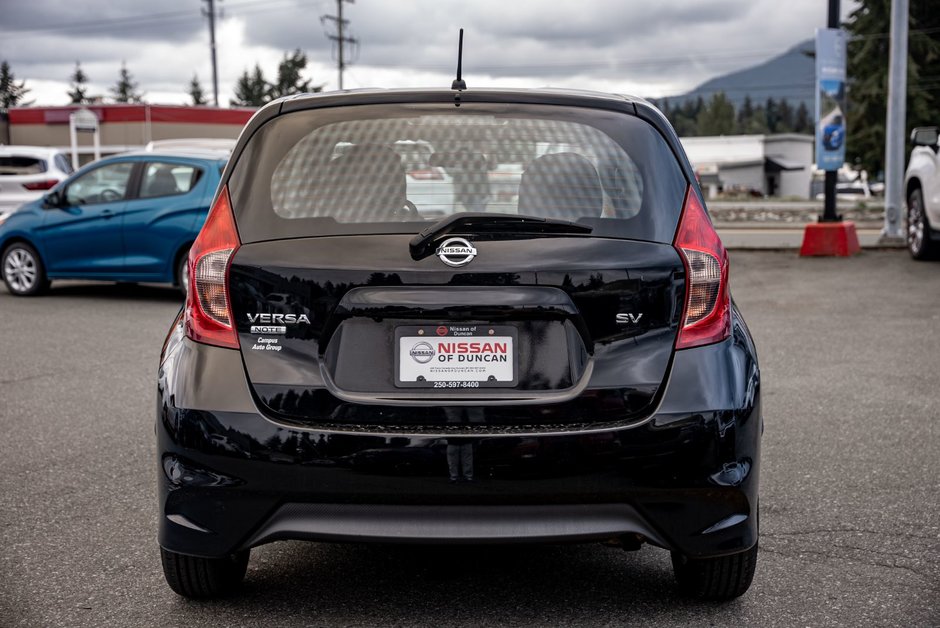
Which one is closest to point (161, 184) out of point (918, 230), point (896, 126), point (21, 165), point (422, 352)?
point (21, 165)

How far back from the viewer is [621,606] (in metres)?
3.74

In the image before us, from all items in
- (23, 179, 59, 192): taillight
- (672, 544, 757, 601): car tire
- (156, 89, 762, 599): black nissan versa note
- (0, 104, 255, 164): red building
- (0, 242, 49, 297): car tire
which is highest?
(0, 104, 255, 164): red building

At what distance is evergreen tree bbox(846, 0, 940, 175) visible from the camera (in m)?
47.3

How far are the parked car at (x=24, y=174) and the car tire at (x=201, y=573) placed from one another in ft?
51.2

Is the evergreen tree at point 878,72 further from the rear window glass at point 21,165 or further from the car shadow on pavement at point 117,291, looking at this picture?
the car shadow on pavement at point 117,291

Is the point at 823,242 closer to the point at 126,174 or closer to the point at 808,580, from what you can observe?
the point at 126,174

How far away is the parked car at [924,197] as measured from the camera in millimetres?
13375

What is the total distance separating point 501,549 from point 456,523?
4.00 ft

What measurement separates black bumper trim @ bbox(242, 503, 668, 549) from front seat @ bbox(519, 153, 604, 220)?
2.93 feet

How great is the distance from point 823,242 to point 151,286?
29.6 ft

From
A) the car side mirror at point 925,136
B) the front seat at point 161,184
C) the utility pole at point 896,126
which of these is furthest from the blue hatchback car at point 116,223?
the utility pole at point 896,126

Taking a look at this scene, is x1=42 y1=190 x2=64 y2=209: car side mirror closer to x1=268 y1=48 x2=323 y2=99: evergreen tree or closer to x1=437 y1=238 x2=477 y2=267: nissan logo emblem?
x1=437 y1=238 x2=477 y2=267: nissan logo emblem

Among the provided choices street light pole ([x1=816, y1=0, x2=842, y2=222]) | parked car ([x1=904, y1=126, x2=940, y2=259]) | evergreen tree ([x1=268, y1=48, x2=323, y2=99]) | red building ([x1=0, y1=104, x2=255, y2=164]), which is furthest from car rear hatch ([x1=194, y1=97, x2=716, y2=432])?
evergreen tree ([x1=268, y1=48, x2=323, y2=99])

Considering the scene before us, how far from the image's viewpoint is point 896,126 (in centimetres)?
1691
